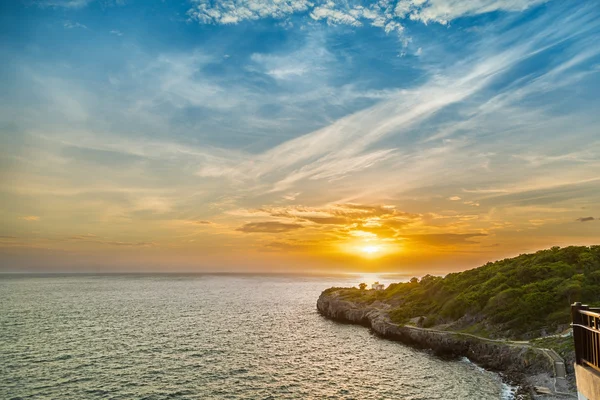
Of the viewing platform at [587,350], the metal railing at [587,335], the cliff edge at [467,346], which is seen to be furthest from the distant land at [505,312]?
the metal railing at [587,335]

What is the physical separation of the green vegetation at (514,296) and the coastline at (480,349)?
13.8 ft

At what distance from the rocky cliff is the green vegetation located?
166 inches

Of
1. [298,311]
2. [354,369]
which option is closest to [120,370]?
[354,369]

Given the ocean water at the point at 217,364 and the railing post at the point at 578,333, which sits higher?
the railing post at the point at 578,333

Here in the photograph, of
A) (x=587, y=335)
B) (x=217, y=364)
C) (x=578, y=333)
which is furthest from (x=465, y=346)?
(x=587, y=335)

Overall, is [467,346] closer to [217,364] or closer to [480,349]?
[480,349]

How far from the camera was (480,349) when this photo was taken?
208ft

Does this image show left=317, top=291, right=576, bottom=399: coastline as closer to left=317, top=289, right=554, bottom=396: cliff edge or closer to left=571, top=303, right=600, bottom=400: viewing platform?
left=317, top=289, right=554, bottom=396: cliff edge

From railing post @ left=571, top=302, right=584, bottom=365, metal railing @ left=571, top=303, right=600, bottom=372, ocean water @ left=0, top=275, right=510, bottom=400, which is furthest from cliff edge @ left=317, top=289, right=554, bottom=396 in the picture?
metal railing @ left=571, top=303, right=600, bottom=372

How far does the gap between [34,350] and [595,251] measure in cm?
12602

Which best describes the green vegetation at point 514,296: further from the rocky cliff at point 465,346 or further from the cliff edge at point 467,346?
the rocky cliff at point 465,346

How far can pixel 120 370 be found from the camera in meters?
56.1

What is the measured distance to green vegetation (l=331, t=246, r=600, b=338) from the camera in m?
66.0

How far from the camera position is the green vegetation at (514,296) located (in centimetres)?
6600
